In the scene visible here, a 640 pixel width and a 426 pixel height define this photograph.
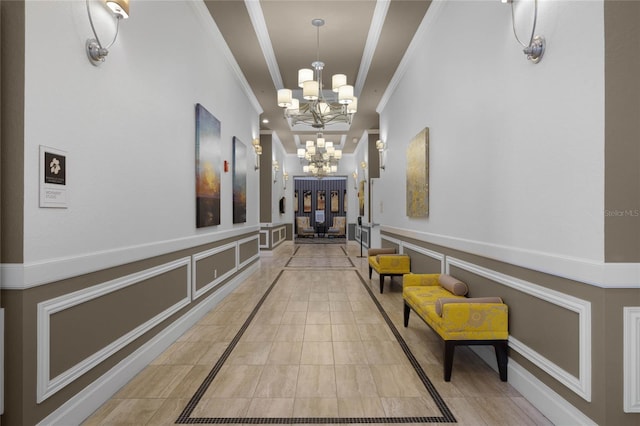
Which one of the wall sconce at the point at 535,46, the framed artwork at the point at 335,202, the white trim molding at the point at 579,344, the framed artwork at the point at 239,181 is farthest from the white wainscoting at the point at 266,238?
the wall sconce at the point at 535,46

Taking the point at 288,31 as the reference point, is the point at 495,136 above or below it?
below

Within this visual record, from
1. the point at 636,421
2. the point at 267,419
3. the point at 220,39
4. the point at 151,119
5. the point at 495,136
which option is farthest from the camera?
the point at 220,39

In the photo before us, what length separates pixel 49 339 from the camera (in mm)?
2041

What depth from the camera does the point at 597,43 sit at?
1925 mm

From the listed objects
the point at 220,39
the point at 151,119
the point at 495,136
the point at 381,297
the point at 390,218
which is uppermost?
the point at 220,39

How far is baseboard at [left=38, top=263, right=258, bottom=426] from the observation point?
2159 mm

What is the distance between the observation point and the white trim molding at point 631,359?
1.87 meters

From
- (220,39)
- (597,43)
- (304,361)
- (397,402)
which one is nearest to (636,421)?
(397,402)

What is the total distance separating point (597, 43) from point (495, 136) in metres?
1.13

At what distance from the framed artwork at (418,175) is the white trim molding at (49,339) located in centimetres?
346

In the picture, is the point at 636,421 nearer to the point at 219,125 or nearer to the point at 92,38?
the point at 92,38

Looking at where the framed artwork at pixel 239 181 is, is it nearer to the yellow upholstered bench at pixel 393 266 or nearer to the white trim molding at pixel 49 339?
the yellow upholstered bench at pixel 393 266

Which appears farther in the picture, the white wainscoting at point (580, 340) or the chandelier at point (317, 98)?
the chandelier at point (317, 98)

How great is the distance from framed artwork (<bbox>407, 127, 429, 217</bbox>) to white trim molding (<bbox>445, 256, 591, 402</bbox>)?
7.23 feet
